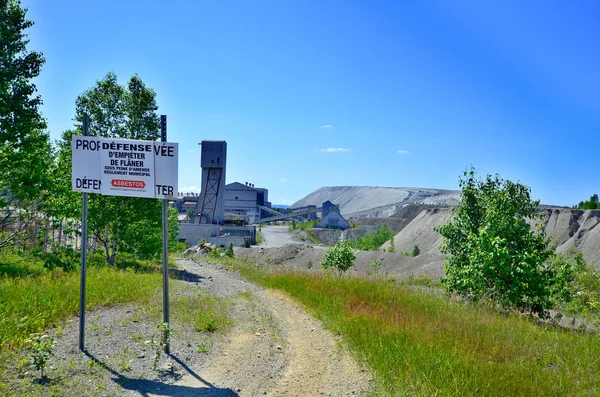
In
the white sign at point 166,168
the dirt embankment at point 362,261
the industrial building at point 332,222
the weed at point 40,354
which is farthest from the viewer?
the industrial building at point 332,222

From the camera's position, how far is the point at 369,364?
6.31 meters

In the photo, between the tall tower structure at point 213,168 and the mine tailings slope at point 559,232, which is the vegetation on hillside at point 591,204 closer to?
the mine tailings slope at point 559,232

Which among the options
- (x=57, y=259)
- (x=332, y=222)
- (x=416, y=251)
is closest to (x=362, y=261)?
(x=416, y=251)

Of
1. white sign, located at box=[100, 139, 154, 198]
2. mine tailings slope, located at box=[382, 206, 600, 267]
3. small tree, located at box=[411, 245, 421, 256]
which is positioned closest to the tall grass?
white sign, located at box=[100, 139, 154, 198]

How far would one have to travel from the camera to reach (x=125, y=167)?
725 cm

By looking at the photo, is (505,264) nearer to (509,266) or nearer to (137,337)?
(509,266)

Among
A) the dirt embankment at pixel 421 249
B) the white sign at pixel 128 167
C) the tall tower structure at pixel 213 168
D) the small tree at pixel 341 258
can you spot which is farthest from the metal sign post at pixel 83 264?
the tall tower structure at pixel 213 168

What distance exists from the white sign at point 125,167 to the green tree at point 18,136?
8.59m

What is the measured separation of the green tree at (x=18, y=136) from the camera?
14.4m

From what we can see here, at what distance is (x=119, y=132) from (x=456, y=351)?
2031 centimetres

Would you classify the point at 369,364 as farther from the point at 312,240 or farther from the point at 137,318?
the point at 312,240

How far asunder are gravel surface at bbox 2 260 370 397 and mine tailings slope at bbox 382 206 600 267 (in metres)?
41.8

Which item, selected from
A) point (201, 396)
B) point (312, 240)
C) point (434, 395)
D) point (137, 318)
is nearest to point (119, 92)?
point (137, 318)

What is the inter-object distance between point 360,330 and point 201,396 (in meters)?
3.24
